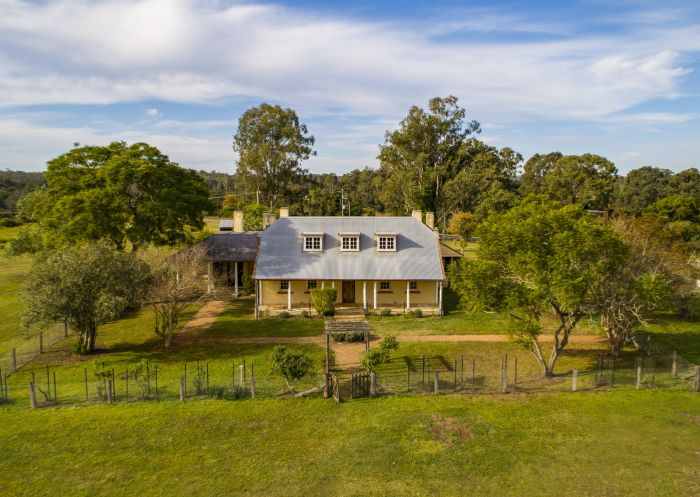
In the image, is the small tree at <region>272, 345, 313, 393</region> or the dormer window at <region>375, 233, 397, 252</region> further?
the dormer window at <region>375, 233, 397, 252</region>

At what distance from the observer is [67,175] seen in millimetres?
31312

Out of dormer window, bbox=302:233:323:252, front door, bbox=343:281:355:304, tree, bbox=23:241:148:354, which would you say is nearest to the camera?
tree, bbox=23:241:148:354

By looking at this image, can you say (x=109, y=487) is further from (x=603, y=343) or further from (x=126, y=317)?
(x=603, y=343)

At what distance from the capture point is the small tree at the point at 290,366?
1822 cm

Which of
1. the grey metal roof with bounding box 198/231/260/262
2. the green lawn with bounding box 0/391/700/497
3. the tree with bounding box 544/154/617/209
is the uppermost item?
the tree with bounding box 544/154/617/209

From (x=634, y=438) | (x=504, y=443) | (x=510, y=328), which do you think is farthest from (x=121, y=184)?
(x=634, y=438)

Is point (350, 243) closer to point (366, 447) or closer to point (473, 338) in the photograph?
point (473, 338)

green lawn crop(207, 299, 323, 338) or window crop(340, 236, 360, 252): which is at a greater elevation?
window crop(340, 236, 360, 252)

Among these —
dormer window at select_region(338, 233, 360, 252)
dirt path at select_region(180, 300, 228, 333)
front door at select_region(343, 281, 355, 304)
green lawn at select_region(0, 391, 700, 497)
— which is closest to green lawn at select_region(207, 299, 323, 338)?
dirt path at select_region(180, 300, 228, 333)

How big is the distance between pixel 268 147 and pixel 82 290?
39983 mm

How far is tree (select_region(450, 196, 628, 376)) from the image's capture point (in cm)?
1834

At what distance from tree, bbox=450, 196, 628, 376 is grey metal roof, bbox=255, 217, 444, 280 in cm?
1101

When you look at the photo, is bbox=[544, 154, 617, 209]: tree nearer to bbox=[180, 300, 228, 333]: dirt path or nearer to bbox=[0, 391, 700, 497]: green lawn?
bbox=[180, 300, 228, 333]: dirt path

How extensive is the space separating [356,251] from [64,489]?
886 inches
